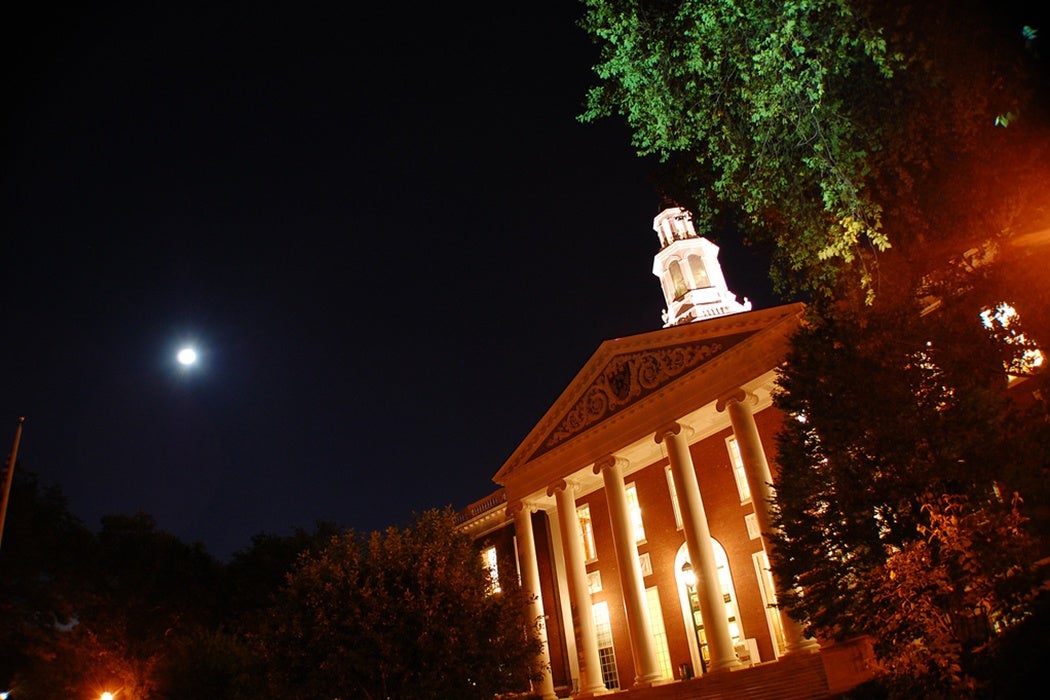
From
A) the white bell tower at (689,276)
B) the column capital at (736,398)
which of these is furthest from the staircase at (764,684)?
the white bell tower at (689,276)

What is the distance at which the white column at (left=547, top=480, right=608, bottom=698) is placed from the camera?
30.3 m

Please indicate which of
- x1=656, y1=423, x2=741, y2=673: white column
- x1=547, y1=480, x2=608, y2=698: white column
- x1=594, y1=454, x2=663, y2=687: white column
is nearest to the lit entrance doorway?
x1=594, y1=454, x2=663, y2=687: white column

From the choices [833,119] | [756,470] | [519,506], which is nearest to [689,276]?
[519,506]

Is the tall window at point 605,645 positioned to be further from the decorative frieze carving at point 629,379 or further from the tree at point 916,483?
the tree at point 916,483

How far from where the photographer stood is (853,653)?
18.9m

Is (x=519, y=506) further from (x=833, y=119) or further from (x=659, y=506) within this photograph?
(x=833, y=119)

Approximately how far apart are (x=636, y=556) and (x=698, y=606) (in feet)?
13.2

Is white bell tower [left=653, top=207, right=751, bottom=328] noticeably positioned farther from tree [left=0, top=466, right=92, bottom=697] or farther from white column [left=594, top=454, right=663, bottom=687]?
tree [left=0, top=466, right=92, bottom=697]

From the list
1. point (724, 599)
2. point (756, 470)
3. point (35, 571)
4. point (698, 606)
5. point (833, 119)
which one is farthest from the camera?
point (35, 571)

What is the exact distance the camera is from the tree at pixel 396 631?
66.4 ft

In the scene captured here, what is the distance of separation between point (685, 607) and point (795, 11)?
2513 cm

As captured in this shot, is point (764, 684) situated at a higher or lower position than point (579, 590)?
lower

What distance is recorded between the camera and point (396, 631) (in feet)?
67.4

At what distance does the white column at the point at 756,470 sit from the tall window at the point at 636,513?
8331 mm
